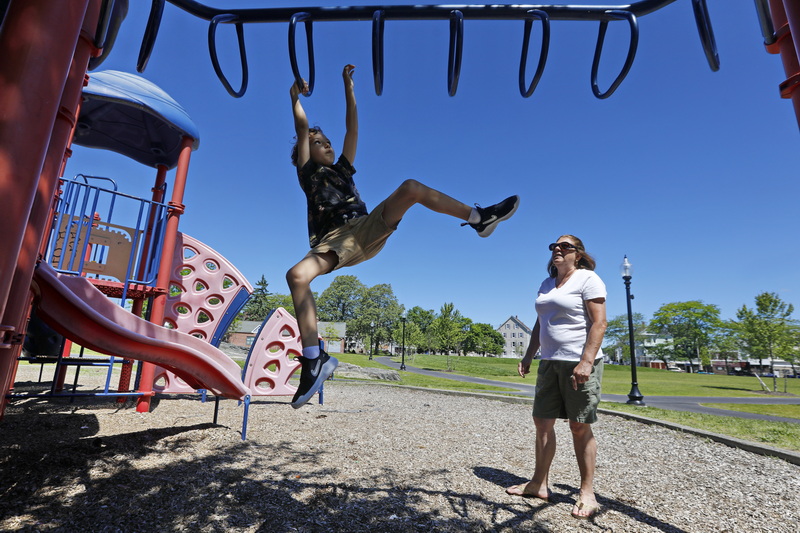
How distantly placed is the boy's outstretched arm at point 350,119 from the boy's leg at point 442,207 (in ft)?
1.92

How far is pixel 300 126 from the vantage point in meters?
2.27

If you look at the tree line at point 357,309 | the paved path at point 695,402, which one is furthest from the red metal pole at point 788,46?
the tree line at point 357,309

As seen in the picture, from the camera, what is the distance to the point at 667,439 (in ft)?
19.4

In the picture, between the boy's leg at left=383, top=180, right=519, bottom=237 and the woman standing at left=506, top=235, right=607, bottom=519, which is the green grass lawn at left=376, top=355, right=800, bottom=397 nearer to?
the woman standing at left=506, top=235, right=607, bottom=519

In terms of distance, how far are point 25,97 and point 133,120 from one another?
781cm

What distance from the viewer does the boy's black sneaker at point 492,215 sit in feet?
6.83

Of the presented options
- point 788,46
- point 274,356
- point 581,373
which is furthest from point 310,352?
point 274,356

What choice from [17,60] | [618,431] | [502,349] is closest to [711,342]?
[502,349]

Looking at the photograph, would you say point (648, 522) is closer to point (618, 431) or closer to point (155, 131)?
point (618, 431)

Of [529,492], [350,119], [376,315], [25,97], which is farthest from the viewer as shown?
[376,315]

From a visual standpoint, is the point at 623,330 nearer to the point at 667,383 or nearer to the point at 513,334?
the point at 513,334

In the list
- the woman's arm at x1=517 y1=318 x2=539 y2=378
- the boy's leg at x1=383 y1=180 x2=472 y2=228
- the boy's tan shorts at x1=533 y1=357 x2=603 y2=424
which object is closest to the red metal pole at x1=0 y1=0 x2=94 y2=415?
the boy's leg at x1=383 y1=180 x2=472 y2=228

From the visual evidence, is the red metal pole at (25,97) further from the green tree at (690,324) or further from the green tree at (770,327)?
the green tree at (690,324)

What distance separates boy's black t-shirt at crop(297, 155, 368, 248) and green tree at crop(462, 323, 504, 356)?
69.6m
